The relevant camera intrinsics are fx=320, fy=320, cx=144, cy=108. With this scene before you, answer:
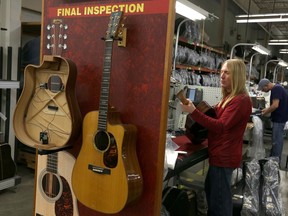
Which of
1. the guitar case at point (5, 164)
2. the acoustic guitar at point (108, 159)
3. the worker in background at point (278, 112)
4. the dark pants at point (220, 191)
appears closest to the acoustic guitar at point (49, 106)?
the acoustic guitar at point (108, 159)

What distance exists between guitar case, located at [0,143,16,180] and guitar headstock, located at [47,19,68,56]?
1794 mm

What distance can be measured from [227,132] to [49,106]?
1174 millimetres

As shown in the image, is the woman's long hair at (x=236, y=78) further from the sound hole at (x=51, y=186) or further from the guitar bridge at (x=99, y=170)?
the sound hole at (x=51, y=186)

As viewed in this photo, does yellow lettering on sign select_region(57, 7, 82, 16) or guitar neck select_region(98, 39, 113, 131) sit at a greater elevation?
yellow lettering on sign select_region(57, 7, 82, 16)

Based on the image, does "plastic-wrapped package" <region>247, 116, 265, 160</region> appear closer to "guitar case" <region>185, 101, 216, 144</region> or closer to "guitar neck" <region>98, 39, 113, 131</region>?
"guitar case" <region>185, 101, 216, 144</region>

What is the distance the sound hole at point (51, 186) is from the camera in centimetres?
198

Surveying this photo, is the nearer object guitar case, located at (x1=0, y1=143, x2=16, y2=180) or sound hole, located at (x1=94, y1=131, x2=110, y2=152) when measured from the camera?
sound hole, located at (x1=94, y1=131, x2=110, y2=152)

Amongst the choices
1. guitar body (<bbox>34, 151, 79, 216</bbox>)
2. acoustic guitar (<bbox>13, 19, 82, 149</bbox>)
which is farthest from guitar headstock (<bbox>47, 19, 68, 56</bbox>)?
guitar body (<bbox>34, 151, 79, 216</bbox>)

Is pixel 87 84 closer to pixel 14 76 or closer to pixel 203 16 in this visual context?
pixel 203 16

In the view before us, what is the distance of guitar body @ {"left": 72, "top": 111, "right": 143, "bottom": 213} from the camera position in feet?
5.22

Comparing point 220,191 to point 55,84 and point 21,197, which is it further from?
point 21,197

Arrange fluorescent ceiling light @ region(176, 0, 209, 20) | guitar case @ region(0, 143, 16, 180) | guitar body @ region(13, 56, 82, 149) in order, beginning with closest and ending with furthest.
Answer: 1. guitar body @ region(13, 56, 82, 149)
2. fluorescent ceiling light @ region(176, 0, 209, 20)
3. guitar case @ region(0, 143, 16, 180)

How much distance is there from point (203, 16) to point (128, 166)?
225 centimetres

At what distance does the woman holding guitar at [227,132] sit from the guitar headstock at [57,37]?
102cm
